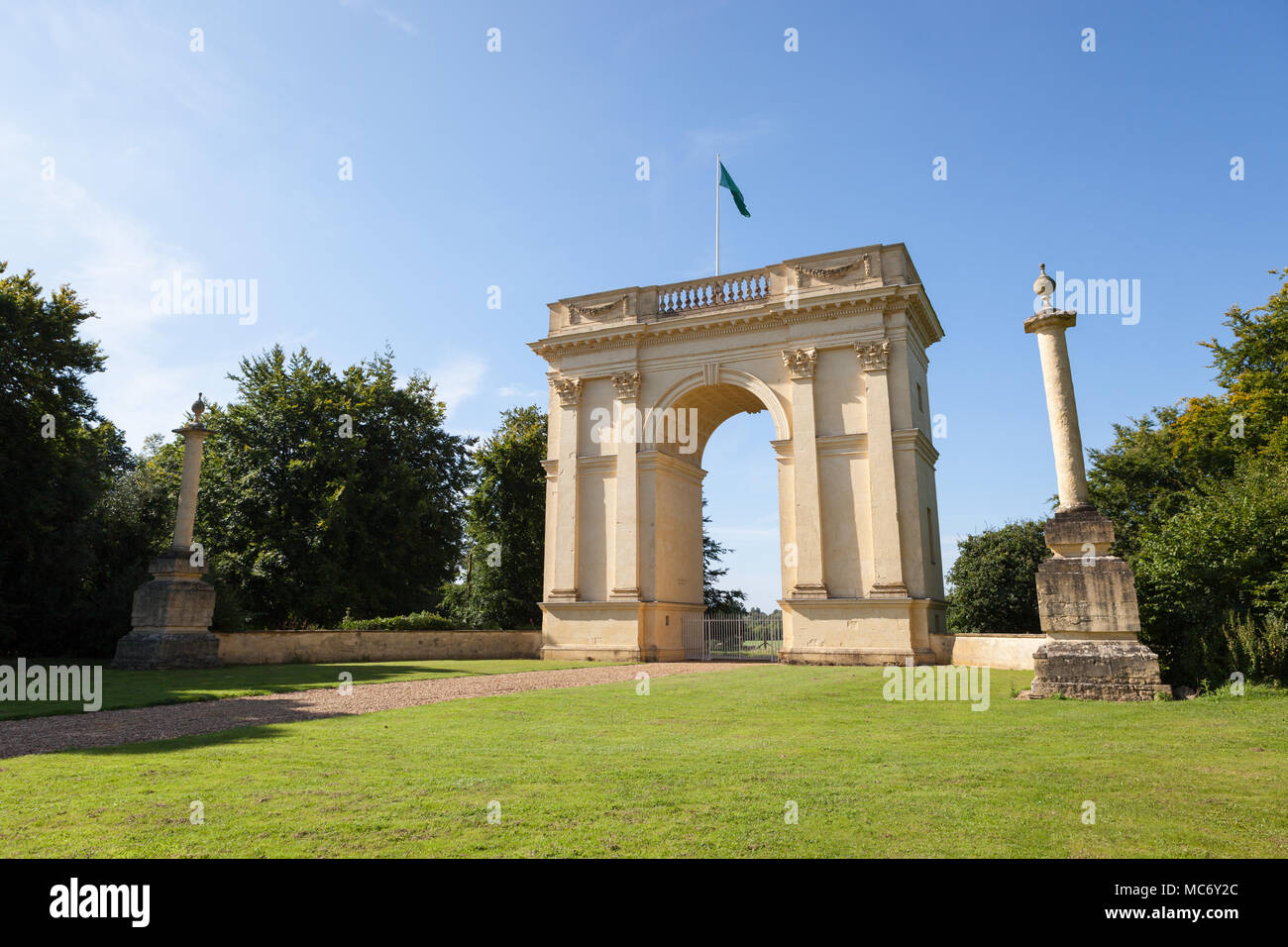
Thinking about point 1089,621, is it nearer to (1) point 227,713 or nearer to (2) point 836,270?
(1) point 227,713

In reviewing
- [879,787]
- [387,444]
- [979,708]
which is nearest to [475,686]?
[979,708]

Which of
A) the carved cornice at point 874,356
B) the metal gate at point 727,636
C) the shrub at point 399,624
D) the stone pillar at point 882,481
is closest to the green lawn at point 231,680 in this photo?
the shrub at point 399,624

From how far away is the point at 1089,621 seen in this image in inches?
485

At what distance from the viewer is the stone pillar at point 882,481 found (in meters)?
23.1

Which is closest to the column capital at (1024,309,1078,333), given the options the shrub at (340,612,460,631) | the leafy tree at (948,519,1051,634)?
the shrub at (340,612,460,631)

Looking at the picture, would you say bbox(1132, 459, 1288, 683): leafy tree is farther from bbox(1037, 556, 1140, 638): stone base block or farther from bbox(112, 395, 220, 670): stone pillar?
bbox(112, 395, 220, 670): stone pillar

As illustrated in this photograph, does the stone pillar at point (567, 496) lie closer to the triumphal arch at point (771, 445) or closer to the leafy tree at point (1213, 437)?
the triumphal arch at point (771, 445)

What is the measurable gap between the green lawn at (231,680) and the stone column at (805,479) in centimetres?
733

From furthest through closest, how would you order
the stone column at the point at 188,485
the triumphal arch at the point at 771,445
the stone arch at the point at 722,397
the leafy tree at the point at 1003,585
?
the leafy tree at the point at 1003,585
the stone arch at the point at 722,397
the triumphal arch at the point at 771,445
the stone column at the point at 188,485

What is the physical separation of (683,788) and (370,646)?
69.0 ft

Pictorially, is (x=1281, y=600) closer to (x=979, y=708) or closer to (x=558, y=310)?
(x=979, y=708)

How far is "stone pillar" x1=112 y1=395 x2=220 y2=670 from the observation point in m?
19.7

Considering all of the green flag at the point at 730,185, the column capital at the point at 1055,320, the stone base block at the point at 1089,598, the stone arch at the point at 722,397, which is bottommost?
the stone base block at the point at 1089,598
